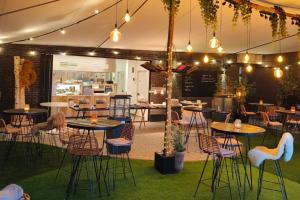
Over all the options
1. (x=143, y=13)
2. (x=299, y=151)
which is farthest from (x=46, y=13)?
(x=299, y=151)

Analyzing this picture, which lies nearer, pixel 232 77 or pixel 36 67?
pixel 36 67

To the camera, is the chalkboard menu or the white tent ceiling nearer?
the white tent ceiling

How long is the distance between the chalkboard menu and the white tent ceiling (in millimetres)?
1426

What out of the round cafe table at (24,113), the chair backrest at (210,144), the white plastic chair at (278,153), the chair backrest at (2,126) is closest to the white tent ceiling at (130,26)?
the round cafe table at (24,113)

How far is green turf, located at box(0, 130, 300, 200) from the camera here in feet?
14.2

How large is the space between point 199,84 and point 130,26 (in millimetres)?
5853

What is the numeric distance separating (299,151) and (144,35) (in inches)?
215

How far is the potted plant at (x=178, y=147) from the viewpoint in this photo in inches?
214

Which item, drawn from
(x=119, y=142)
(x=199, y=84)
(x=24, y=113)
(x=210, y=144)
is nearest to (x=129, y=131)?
(x=119, y=142)

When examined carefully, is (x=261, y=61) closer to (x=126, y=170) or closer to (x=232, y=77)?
(x=232, y=77)

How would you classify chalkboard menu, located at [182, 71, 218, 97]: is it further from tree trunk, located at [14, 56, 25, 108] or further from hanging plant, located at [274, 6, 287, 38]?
hanging plant, located at [274, 6, 287, 38]

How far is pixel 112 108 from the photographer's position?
8797 millimetres

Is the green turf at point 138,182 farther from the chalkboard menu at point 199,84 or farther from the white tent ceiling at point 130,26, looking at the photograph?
the chalkboard menu at point 199,84

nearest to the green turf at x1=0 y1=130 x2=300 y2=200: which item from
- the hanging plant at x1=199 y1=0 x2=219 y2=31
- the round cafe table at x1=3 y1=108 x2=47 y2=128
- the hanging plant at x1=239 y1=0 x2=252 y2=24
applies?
the round cafe table at x1=3 y1=108 x2=47 y2=128
